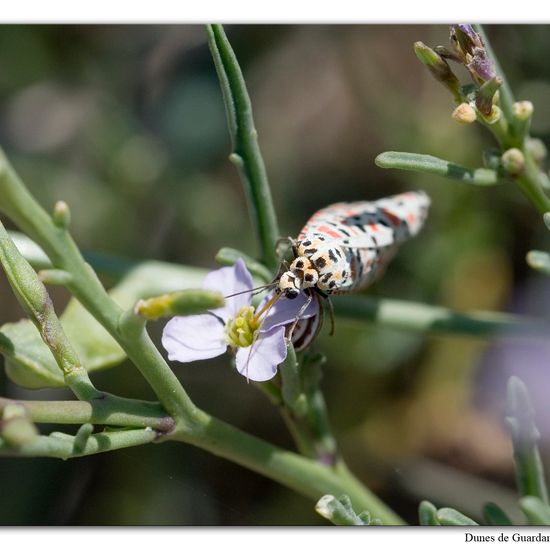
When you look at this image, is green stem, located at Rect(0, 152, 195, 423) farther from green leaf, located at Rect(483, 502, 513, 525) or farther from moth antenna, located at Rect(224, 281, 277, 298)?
green leaf, located at Rect(483, 502, 513, 525)

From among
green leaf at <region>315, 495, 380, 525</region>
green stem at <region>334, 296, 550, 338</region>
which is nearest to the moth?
green stem at <region>334, 296, 550, 338</region>

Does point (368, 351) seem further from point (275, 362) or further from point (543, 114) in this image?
point (275, 362)

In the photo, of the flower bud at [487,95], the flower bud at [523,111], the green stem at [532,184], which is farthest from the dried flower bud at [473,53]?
the green stem at [532,184]

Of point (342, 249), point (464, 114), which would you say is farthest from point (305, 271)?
point (464, 114)

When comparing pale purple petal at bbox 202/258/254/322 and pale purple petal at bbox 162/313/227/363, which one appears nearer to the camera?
pale purple petal at bbox 162/313/227/363

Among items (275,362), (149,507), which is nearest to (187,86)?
(149,507)

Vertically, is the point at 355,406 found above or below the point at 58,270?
below

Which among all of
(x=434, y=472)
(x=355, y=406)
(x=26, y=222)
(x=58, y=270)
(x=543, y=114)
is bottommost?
(x=434, y=472)
